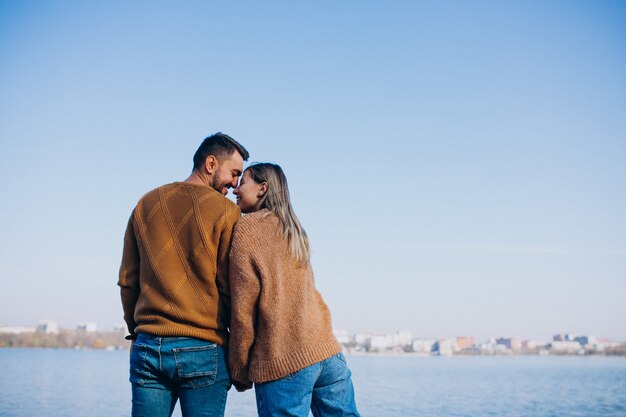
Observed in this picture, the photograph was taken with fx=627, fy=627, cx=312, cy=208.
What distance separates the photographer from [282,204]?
120 inches

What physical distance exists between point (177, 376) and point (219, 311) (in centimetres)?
33

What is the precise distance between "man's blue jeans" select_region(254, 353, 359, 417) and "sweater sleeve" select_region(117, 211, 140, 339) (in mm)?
693

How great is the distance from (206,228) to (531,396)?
3282 cm

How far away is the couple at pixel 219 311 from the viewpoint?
2.66 meters

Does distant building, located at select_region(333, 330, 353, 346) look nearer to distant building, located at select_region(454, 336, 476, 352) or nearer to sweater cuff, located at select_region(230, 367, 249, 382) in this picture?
distant building, located at select_region(454, 336, 476, 352)

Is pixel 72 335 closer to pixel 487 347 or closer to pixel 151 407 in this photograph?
pixel 487 347

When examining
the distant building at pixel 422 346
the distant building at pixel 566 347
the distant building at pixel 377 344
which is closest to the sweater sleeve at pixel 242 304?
the distant building at pixel 377 344

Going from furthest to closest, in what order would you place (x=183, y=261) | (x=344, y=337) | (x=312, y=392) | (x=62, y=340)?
(x=344, y=337) < (x=62, y=340) < (x=312, y=392) < (x=183, y=261)

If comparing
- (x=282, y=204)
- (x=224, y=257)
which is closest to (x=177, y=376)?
(x=224, y=257)

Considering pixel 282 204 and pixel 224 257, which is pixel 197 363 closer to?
pixel 224 257

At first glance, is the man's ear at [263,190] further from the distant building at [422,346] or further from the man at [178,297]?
the distant building at [422,346]

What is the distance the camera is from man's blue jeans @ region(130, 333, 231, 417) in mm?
2623

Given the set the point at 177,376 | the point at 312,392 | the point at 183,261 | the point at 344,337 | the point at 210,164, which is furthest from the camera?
the point at 344,337

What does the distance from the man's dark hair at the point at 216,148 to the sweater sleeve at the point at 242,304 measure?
20.6 inches
